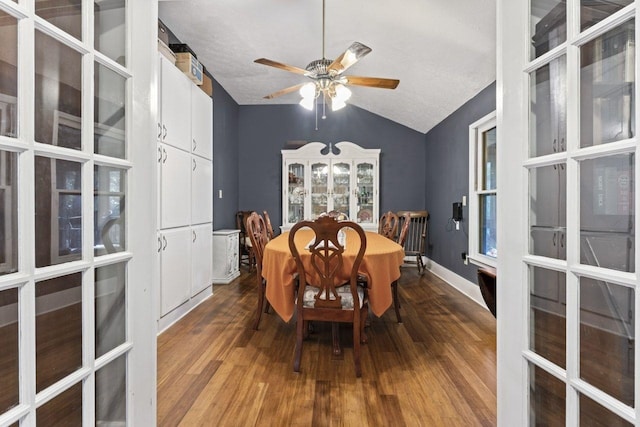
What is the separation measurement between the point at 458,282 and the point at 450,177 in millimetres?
1392

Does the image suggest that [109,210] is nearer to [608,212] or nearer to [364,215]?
[608,212]

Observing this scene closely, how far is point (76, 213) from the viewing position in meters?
0.92

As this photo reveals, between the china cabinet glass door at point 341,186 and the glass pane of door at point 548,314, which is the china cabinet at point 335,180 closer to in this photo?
the china cabinet glass door at point 341,186

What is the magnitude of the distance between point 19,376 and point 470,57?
3472mm

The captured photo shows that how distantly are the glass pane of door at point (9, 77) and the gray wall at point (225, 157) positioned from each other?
3.82 metres

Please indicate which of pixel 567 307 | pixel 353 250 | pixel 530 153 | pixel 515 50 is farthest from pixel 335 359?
pixel 515 50

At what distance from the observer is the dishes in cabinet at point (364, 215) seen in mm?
5473

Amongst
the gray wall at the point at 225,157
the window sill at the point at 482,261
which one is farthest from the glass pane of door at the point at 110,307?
the gray wall at the point at 225,157

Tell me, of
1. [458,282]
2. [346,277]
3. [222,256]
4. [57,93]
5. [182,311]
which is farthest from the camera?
[222,256]

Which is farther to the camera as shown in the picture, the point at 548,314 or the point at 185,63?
the point at 185,63

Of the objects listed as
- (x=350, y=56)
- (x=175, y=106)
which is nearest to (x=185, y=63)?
(x=175, y=106)

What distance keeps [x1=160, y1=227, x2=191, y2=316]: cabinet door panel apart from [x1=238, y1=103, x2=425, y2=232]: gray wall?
2.66 meters

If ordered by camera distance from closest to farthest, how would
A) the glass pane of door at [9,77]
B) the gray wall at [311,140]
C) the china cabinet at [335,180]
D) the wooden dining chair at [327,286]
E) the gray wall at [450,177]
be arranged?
the glass pane of door at [9,77]
the wooden dining chair at [327,286]
the gray wall at [450,177]
the china cabinet at [335,180]
the gray wall at [311,140]

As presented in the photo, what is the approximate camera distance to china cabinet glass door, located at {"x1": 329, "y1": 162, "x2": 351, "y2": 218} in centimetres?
545
